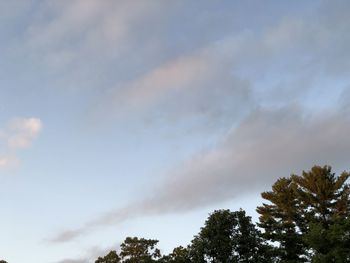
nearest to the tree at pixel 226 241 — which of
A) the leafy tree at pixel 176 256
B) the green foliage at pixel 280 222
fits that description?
the green foliage at pixel 280 222

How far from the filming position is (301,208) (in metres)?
61.2

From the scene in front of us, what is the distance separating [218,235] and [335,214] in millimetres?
14930

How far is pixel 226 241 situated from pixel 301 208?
1111cm

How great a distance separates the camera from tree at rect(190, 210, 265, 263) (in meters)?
59.0

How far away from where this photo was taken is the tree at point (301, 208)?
57500 mm

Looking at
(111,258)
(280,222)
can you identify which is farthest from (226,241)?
(111,258)

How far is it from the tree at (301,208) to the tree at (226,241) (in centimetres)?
213

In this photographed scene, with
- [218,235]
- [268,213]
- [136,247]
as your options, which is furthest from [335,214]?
[136,247]

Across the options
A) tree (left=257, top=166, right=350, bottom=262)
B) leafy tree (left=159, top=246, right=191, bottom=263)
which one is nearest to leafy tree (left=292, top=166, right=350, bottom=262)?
tree (left=257, top=166, right=350, bottom=262)

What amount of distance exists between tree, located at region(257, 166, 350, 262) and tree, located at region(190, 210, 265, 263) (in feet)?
6.99

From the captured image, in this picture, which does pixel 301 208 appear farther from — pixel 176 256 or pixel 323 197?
pixel 176 256

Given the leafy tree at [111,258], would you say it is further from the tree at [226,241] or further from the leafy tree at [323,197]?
the leafy tree at [323,197]

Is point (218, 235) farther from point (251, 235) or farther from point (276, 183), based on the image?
point (276, 183)

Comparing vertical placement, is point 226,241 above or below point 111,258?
below
